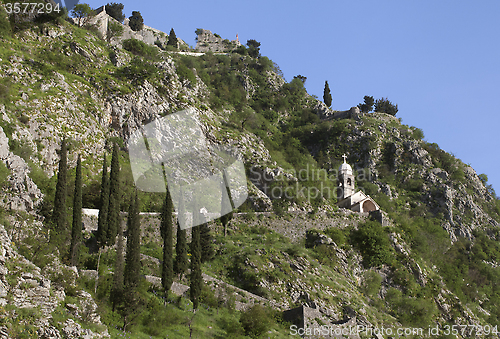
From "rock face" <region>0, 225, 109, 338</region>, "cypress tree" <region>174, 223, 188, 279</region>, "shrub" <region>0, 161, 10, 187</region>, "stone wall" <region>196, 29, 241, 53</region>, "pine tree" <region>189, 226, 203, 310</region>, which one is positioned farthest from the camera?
"stone wall" <region>196, 29, 241, 53</region>

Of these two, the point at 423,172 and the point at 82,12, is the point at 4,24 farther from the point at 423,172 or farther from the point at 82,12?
the point at 423,172

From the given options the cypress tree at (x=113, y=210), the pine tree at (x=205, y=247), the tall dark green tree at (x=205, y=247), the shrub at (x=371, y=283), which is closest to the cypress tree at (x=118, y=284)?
the cypress tree at (x=113, y=210)

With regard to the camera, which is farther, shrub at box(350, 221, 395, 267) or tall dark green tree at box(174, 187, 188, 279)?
shrub at box(350, 221, 395, 267)

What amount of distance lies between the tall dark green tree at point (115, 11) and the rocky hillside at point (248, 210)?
23108 mm

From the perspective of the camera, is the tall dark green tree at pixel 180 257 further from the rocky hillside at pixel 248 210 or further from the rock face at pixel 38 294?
the rock face at pixel 38 294

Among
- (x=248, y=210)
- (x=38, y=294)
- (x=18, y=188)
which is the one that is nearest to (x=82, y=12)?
(x=248, y=210)

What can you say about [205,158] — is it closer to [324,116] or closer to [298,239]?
[298,239]

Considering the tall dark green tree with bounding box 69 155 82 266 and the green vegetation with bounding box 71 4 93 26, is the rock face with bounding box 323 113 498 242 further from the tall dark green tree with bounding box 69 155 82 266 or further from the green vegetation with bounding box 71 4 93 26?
the tall dark green tree with bounding box 69 155 82 266

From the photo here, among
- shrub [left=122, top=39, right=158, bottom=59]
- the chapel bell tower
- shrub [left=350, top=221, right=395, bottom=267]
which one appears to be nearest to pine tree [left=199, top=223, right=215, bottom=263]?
shrub [left=350, top=221, right=395, bottom=267]

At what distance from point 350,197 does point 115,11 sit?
6927cm

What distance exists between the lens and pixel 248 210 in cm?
6000

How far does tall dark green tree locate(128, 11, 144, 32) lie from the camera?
Result: 110 m

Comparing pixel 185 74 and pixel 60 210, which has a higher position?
pixel 185 74

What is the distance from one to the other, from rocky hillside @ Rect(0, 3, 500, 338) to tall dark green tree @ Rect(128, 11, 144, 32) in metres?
20.5
